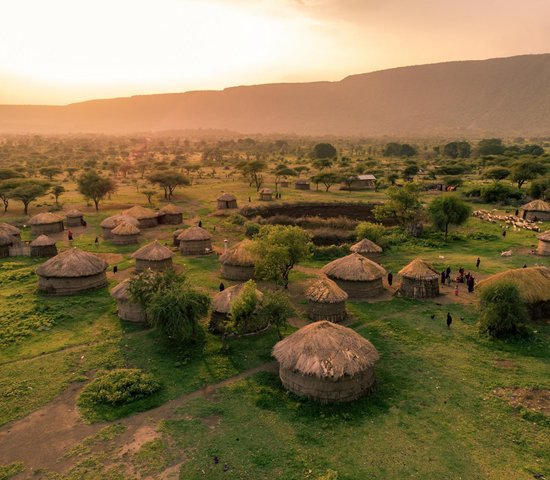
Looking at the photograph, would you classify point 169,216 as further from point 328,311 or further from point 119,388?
point 119,388

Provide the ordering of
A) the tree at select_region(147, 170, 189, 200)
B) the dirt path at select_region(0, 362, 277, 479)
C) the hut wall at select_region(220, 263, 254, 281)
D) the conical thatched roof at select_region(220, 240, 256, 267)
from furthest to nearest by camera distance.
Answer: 1. the tree at select_region(147, 170, 189, 200)
2. the hut wall at select_region(220, 263, 254, 281)
3. the conical thatched roof at select_region(220, 240, 256, 267)
4. the dirt path at select_region(0, 362, 277, 479)

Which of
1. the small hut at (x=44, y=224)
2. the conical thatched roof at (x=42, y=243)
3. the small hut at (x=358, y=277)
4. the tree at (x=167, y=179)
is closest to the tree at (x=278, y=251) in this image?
the small hut at (x=358, y=277)

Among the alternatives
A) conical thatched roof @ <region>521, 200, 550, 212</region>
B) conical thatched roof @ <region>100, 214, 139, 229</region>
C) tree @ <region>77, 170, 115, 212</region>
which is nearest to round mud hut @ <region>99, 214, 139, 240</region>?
conical thatched roof @ <region>100, 214, 139, 229</region>

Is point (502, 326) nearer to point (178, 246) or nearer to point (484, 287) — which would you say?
point (484, 287)

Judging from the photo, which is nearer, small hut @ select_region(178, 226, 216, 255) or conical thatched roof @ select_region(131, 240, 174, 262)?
conical thatched roof @ select_region(131, 240, 174, 262)

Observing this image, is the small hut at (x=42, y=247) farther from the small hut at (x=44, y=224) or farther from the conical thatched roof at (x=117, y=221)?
the small hut at (x=44, y=224)

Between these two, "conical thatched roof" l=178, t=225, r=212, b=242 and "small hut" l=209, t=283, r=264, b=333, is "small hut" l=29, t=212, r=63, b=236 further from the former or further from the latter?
"small hut" l=209, t=283, r=264, b=333

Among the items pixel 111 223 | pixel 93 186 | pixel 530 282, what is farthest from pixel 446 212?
pixel 93 186
